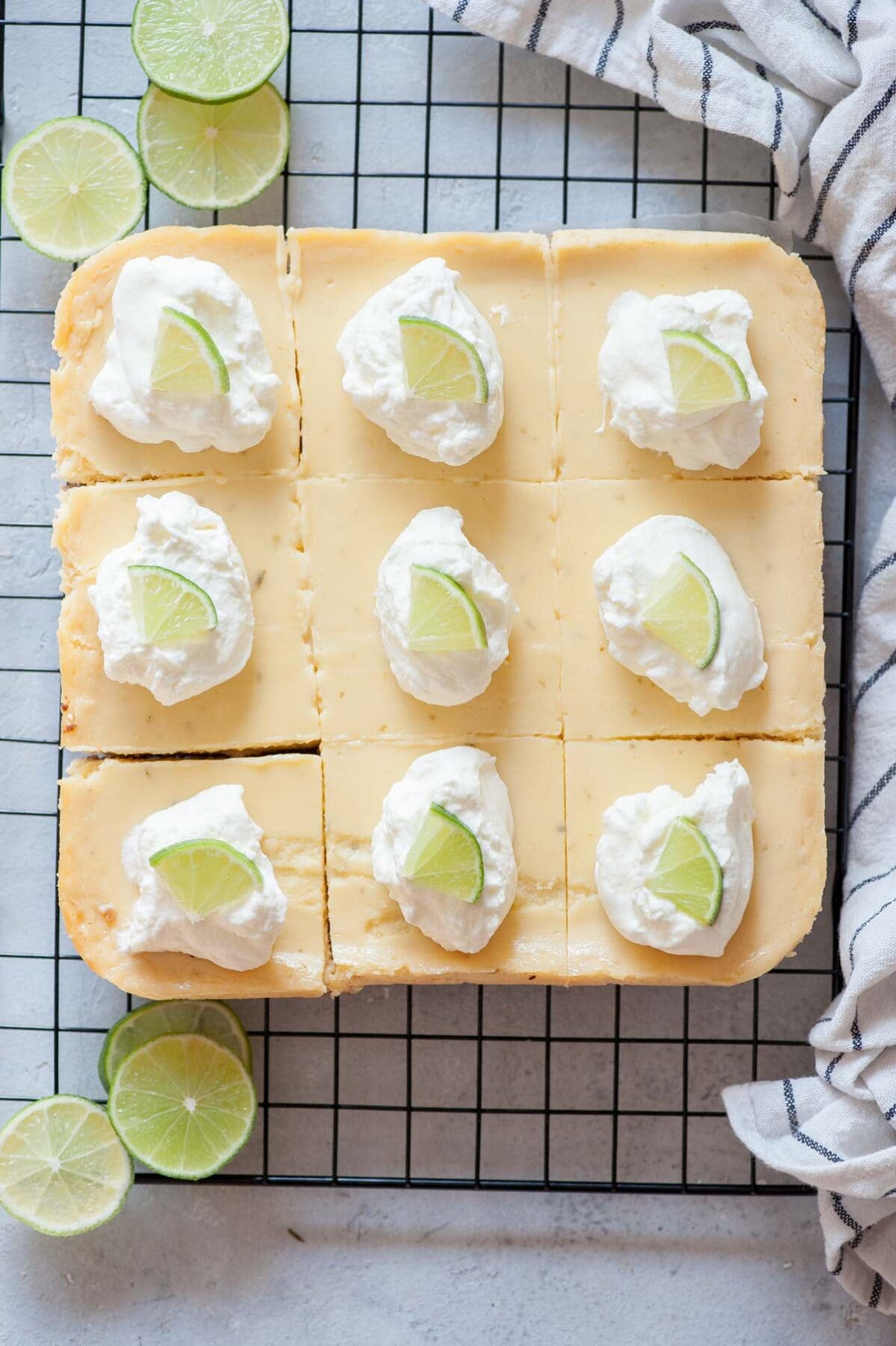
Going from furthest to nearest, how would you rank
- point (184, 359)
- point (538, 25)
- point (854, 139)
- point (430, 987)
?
point (430, 987) → point (538, 25) → point (854, 139) → point (184, 359)

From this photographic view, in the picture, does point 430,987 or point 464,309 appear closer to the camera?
point 464,309

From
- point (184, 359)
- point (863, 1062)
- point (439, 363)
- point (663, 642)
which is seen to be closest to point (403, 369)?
point (439, 363)


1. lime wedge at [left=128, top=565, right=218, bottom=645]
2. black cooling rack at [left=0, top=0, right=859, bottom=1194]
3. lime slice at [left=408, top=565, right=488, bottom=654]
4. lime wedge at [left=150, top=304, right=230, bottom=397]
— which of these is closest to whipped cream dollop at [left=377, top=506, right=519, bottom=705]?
lime slice at [left=408, top=565, right=488, bottom=654]

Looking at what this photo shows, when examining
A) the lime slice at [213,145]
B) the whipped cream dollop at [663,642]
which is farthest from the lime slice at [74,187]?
the whipped cream dollop at [663,642]

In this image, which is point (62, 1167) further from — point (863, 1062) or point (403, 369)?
point (403, 369)

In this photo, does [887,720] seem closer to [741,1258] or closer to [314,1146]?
[741,1258]

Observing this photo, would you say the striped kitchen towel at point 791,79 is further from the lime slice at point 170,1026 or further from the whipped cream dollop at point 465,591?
the lime slice at point 170,1026
